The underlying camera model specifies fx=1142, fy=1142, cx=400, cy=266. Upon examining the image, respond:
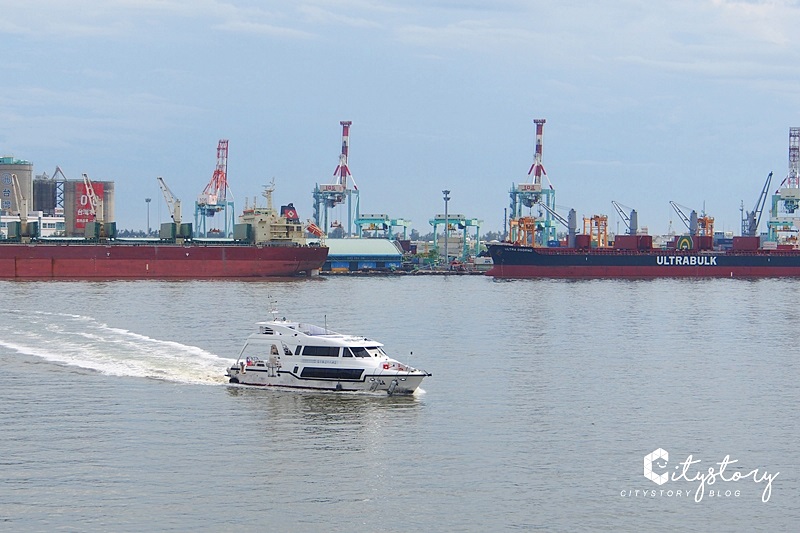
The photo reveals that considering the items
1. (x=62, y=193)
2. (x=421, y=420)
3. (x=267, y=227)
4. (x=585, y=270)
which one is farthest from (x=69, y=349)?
(x=62, y=193)

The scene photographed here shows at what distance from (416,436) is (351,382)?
5.80 metres

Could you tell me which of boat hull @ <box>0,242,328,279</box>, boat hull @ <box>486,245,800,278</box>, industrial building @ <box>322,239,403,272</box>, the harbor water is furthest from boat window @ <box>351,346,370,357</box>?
industrial building @ <box>322,239,403,272</box>

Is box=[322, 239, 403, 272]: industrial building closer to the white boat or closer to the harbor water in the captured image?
the harbor water

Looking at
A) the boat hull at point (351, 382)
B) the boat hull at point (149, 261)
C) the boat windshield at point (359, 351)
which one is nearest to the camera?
the boat hull at point (351, 382)

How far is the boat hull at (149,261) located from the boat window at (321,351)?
250ft

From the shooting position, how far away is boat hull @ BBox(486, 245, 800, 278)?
134 m

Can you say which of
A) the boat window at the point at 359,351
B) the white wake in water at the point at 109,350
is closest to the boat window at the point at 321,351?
the boat window at the point at 359,351

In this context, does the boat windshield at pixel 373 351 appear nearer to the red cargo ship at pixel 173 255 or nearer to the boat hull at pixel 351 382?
the boat hull at pixel 351 382

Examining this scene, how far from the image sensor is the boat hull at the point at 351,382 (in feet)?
119

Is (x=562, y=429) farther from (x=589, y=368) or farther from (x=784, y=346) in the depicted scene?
(x=784, y=346)

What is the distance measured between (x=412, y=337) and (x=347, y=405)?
2036 centimetres

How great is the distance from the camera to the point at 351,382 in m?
36.5

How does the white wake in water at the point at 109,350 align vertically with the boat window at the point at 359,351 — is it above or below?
below

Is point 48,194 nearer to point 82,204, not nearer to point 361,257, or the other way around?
point 82,204
